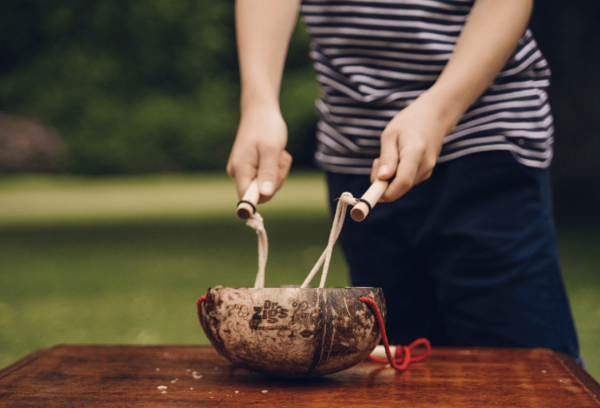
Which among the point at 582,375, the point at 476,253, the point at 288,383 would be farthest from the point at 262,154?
the point at 582,375

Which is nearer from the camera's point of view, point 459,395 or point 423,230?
point 459,395

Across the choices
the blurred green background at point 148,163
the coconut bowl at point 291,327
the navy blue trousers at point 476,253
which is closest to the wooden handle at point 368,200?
the coconut bowl at point 291,327

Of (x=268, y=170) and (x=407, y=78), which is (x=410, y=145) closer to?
(x=268, y=170)

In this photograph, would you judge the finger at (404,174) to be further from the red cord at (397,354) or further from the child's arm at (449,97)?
the red cord at (397,354)

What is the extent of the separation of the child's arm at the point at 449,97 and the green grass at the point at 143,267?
1951mm

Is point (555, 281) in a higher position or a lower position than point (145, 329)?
higher

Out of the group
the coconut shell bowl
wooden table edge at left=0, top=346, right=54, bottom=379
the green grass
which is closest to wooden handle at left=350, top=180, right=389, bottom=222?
the coconut shell bowl

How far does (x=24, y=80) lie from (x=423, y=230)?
371 inches

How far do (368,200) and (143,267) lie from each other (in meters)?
4.67

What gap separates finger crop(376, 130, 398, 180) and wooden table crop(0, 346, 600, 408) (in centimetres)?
30

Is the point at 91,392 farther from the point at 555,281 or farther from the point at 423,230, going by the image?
the point at 555,281

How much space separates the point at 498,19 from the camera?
1.08 m

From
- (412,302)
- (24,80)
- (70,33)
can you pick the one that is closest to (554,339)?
(412,302)

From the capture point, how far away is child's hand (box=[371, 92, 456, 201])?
924 mm
